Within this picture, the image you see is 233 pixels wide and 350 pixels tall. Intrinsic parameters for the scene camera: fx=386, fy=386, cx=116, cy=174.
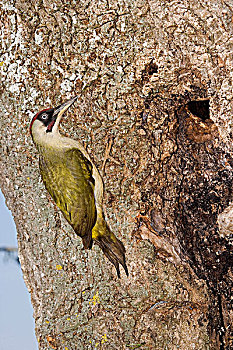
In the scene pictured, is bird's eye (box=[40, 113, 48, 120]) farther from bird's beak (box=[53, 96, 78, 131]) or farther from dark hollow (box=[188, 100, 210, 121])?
dark hollow (box=[188, 100, 210, 121])

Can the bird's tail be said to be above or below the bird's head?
below

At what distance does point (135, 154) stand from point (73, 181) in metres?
0.22

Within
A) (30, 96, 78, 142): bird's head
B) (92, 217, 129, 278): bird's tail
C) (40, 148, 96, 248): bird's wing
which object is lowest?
(92, 217, 129, 278): bird's tail

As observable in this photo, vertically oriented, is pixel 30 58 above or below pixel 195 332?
above

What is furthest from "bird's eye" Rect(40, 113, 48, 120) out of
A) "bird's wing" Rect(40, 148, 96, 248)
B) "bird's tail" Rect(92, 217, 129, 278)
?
"bird's tail" Rect(92, 217, 129, 278)

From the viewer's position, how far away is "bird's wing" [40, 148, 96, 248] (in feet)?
4.06

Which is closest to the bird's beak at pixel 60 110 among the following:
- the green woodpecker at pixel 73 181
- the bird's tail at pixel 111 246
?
the green woodpecker at pixel 73 181

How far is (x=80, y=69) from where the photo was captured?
4.14 feet

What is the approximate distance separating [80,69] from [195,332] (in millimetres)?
946

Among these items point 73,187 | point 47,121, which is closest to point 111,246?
point 73,187

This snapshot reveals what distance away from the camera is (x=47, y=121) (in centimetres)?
124

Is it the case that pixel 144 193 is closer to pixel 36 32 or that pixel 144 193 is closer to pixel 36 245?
pixel 36 245

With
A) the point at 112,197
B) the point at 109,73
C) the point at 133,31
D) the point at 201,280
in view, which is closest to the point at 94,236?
the point at 112,197

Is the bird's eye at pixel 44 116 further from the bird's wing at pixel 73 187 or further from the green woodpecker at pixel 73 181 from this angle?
the bird's wing at pixel 73 187
